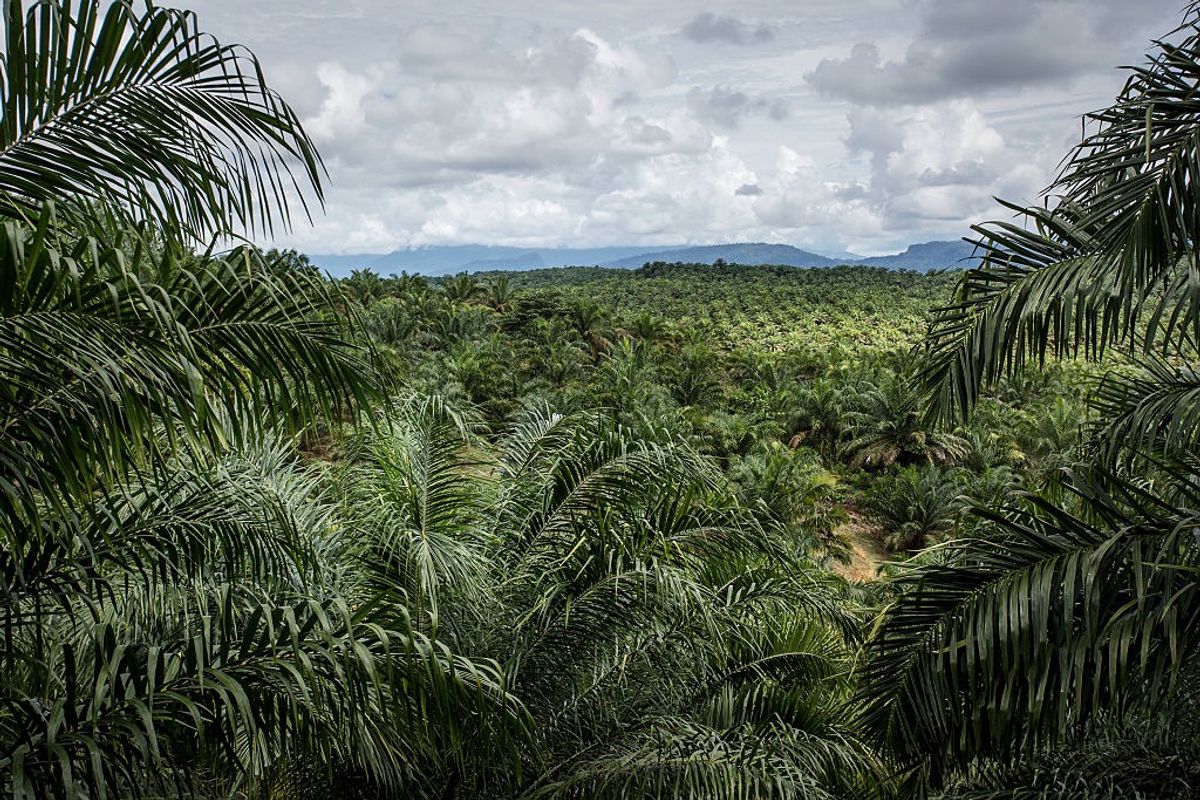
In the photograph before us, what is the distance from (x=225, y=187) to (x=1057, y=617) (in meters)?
3.54

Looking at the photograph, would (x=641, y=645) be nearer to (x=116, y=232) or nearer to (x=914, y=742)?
(x=914, y=742)

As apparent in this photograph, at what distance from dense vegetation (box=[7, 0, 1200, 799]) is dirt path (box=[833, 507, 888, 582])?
44.3 ft

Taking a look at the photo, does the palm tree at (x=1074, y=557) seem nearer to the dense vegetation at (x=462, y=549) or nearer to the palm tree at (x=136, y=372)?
the dense vegetation at (x=462, y=549)

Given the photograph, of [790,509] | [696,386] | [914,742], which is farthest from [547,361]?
[914,742]

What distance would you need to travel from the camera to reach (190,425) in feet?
8.79

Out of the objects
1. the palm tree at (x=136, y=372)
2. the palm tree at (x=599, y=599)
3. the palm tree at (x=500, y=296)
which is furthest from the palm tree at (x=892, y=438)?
the palm tree at (x=136, y=372)

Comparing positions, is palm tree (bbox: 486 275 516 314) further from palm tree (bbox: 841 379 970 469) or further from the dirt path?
the dirt path

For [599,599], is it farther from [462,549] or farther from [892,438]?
[892,438]

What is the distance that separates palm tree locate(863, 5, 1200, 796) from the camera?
3.36 metres

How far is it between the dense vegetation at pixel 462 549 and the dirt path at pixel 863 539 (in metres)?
13.5

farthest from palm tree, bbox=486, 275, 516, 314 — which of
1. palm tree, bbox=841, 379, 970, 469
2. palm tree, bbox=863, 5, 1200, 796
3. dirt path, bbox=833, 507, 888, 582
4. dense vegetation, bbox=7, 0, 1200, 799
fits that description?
palm tree, bbox=863, 5, 1200, 796

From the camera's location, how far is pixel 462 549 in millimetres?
5430

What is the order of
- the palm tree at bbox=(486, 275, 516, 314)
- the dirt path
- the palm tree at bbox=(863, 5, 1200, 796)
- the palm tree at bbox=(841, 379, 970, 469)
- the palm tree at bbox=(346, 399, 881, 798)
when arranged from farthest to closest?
the palm tree at bbox=(486, 275, 516, 314) < the palm tree at bbox=(841, 379, 970, 469) < the dirt path < the palm tree at bbox=(346, 399, 881, 798) < the palm tree at bbox=(863, 5, 1200, 796)

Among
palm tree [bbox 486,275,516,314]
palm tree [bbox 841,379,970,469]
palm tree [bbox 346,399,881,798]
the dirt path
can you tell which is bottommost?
the dirt path
